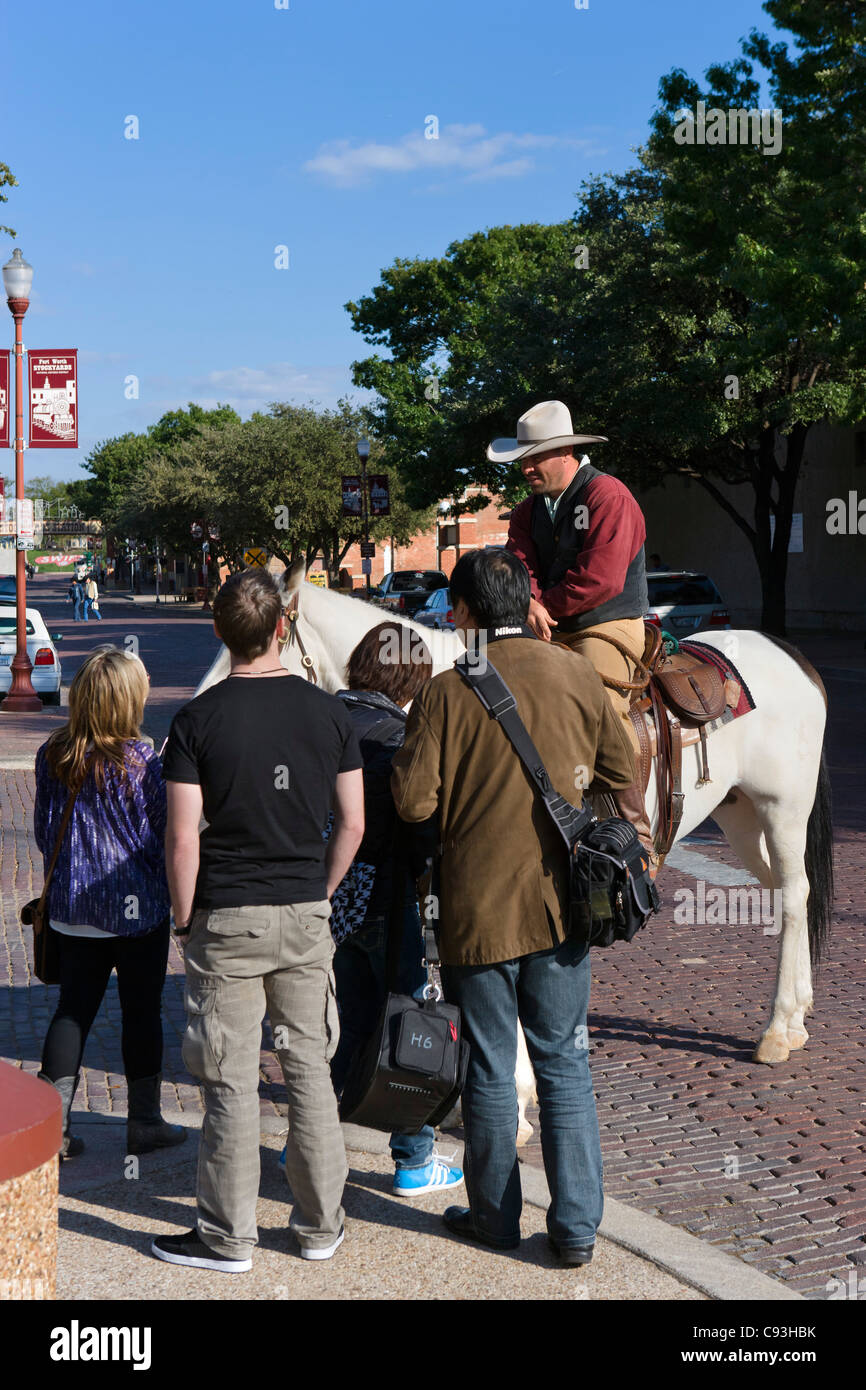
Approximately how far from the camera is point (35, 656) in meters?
20.5

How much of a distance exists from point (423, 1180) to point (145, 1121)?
1.01m

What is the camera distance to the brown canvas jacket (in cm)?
365

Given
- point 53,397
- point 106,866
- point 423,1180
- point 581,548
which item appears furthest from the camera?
point 53,397

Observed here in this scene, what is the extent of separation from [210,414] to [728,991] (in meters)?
107

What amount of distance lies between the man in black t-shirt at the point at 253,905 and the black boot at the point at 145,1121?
840mm

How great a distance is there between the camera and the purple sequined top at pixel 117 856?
4441mm

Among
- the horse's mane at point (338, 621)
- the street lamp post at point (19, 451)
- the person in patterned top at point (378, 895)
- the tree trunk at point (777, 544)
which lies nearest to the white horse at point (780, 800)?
the horse's mane at point (338, 621)

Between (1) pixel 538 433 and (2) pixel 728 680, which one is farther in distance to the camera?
(2) pixel 728 680

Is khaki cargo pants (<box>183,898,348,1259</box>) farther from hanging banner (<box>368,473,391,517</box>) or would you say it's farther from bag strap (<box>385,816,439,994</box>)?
hanging banner (<box>368,473,391,517</box>)

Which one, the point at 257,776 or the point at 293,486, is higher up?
the point at 293,486

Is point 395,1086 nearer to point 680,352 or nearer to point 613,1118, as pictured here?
point 613,1118

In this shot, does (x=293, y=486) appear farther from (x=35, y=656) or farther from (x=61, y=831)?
(x=61, y=831)

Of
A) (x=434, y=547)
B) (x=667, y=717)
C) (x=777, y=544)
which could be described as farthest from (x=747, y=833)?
(x=434, y=547)
